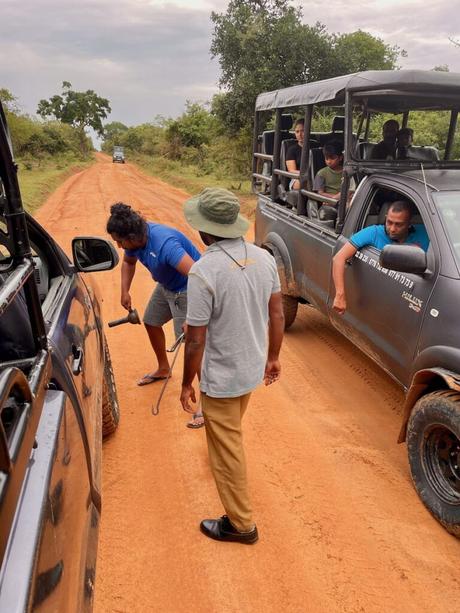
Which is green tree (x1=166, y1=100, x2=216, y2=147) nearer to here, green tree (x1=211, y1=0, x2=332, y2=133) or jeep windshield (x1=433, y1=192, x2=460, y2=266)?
green tree (x1=211, y1=0, x2=332, y2=133)

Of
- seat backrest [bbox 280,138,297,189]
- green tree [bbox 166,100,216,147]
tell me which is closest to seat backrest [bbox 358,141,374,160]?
seat backrest [bbox 280,138,297,189]

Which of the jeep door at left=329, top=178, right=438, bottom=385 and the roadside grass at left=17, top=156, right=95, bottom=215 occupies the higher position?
the jeep door at left=329, top=178, right=438, bottom=385

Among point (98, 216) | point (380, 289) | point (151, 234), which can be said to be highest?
point (151, 234)

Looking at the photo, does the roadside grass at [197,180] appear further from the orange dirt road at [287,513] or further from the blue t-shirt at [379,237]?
the orange dirt road at [287,513]

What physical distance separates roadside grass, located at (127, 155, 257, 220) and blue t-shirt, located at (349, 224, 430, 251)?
8.81m

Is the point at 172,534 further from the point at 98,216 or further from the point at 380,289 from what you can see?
the point at 98,216

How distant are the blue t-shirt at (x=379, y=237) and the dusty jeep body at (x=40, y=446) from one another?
2199mm

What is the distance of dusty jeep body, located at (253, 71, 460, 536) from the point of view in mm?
2844

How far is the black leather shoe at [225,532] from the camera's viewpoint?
8.85 feet

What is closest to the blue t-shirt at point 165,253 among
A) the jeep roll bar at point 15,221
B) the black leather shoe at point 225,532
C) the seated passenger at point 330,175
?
the black leather shoe at point 225,532

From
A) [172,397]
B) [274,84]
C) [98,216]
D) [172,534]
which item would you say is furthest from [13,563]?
[274,84]

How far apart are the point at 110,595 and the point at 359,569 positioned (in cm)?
121

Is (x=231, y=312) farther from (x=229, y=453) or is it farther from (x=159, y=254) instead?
(x=159, y=254)

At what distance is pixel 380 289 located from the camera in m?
3.50
